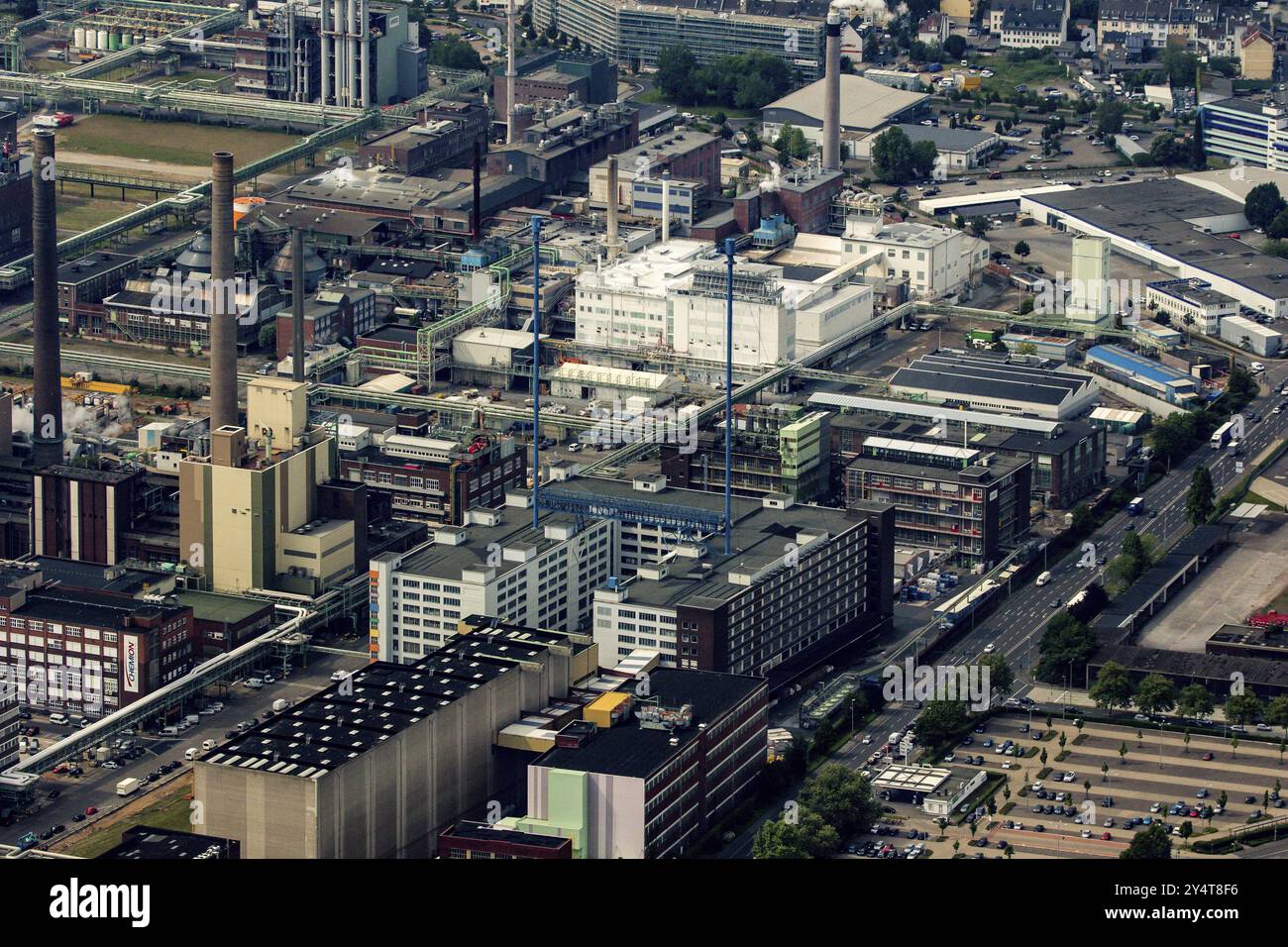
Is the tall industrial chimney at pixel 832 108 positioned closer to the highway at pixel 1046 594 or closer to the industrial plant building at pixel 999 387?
the industrial plant building at pixel 999 387

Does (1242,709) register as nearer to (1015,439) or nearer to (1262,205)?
(1015,439)

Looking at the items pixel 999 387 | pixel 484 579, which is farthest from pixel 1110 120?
pixel 484 579

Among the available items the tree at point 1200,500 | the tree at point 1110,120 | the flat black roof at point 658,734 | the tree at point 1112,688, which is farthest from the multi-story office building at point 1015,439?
the tree at point 1110,120

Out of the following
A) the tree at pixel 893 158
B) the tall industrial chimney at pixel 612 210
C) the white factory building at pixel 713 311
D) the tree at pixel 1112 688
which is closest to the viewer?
the tree at pixel 1112 688

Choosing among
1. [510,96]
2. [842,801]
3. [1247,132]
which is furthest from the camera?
[1247,132]

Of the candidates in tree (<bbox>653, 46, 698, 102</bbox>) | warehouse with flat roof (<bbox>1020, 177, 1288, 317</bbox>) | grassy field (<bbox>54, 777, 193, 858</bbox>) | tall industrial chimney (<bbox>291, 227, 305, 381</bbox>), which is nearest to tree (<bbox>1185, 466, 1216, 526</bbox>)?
warehouse with flat roof (<bbox>1020, 177, 1288, 317</bbox>)

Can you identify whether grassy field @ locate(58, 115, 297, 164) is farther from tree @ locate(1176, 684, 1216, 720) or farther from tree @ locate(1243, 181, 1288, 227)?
tree @ locate(1176, 684, 1216, 720)
